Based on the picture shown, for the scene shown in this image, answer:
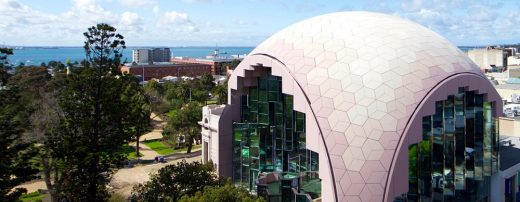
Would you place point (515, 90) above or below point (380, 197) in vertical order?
above

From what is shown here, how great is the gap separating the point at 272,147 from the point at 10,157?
620 inches

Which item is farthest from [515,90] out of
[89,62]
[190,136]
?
[89,62]

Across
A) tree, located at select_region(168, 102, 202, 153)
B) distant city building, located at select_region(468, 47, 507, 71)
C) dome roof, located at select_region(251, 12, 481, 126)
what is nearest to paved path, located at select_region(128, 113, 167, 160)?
tree, located at select_region(168, 102, 202, 153)

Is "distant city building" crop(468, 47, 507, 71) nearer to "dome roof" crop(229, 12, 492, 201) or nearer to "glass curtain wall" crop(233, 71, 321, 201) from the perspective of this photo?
"dome roof" crop(229, 12, 492, 201)

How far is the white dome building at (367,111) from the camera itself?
2466cm

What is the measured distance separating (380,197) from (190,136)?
3802cm

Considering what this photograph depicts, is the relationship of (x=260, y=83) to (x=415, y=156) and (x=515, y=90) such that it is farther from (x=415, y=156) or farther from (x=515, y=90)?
(x=515, y=90)

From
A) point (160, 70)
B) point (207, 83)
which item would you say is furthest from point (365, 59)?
point (160, 70)

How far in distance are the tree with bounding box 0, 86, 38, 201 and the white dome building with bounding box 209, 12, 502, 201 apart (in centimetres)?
1361

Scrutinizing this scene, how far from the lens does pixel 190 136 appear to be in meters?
59.0

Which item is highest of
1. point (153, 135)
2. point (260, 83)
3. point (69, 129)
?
point (260, 83)

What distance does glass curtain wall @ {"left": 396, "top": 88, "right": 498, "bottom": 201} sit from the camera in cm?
2708

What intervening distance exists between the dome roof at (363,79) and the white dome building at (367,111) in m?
0.05

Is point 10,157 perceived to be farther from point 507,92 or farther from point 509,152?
point 507,92
